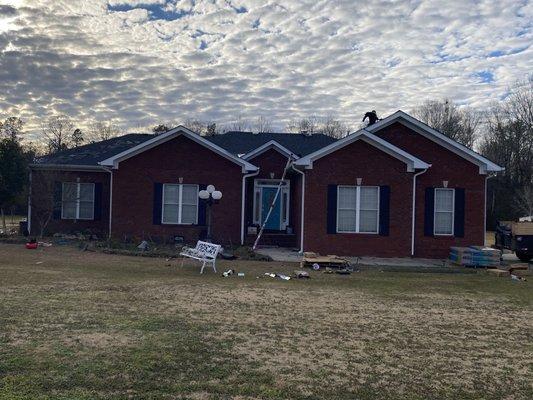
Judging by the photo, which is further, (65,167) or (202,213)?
(65,167)

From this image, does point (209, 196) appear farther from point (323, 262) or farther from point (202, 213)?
point (323, 262)

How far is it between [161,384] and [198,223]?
14.7 meters

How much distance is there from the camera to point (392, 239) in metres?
17.6

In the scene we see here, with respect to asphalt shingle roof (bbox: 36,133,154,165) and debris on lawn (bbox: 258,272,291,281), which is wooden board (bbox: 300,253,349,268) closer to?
debris on lawn (bbox: 258,272,291,281)

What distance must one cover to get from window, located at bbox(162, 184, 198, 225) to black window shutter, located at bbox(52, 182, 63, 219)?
4680mm

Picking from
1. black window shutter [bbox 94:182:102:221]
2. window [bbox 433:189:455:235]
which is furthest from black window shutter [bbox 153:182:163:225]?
window [bbox 433:189:455:235]

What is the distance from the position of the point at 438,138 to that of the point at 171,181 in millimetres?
10009

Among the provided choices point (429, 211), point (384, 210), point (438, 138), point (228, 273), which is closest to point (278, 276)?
point (228, 273)

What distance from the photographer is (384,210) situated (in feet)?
57.6

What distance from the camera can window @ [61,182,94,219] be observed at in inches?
829

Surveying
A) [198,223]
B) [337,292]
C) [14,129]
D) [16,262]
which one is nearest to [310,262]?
[337,292]

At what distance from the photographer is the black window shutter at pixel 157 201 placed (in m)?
19.5

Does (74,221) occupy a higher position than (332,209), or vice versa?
(332,209)

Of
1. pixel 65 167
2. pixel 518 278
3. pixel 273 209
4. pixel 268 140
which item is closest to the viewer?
pixel 518 278
